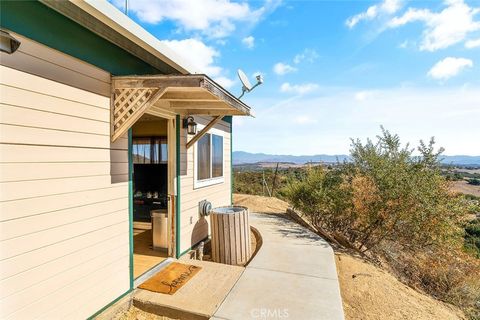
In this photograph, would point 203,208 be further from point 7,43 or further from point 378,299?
point 7,43

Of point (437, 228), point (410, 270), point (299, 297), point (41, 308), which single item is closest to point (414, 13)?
point (437, 228)

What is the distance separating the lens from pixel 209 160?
550 cm

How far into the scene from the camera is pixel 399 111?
38.1ft

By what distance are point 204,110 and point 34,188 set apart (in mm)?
2843

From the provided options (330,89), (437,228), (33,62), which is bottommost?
(437,228)

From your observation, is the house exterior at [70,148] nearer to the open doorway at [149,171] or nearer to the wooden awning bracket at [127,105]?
the wooden awning bracket at [127,105]

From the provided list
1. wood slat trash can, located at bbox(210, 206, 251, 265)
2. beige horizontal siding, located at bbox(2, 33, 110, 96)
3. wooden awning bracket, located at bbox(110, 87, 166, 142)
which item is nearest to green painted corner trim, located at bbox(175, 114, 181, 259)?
wood slat trash can, located at bbox(210, 206, 251, 265)

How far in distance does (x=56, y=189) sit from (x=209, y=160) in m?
3.47

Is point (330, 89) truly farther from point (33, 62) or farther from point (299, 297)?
point (33, 62)

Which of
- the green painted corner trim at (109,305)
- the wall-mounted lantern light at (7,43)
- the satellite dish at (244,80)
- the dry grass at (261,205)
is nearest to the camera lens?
the wall-mounted lantern light at (7,43)

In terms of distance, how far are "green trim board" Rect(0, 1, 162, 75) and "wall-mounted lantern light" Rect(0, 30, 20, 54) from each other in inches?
6.4

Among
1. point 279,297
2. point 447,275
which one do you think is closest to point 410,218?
point 447,275

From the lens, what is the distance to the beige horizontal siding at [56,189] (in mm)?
1820

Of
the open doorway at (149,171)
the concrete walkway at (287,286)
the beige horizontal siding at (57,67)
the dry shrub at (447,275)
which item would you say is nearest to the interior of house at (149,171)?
the open doorway at (149,171)
